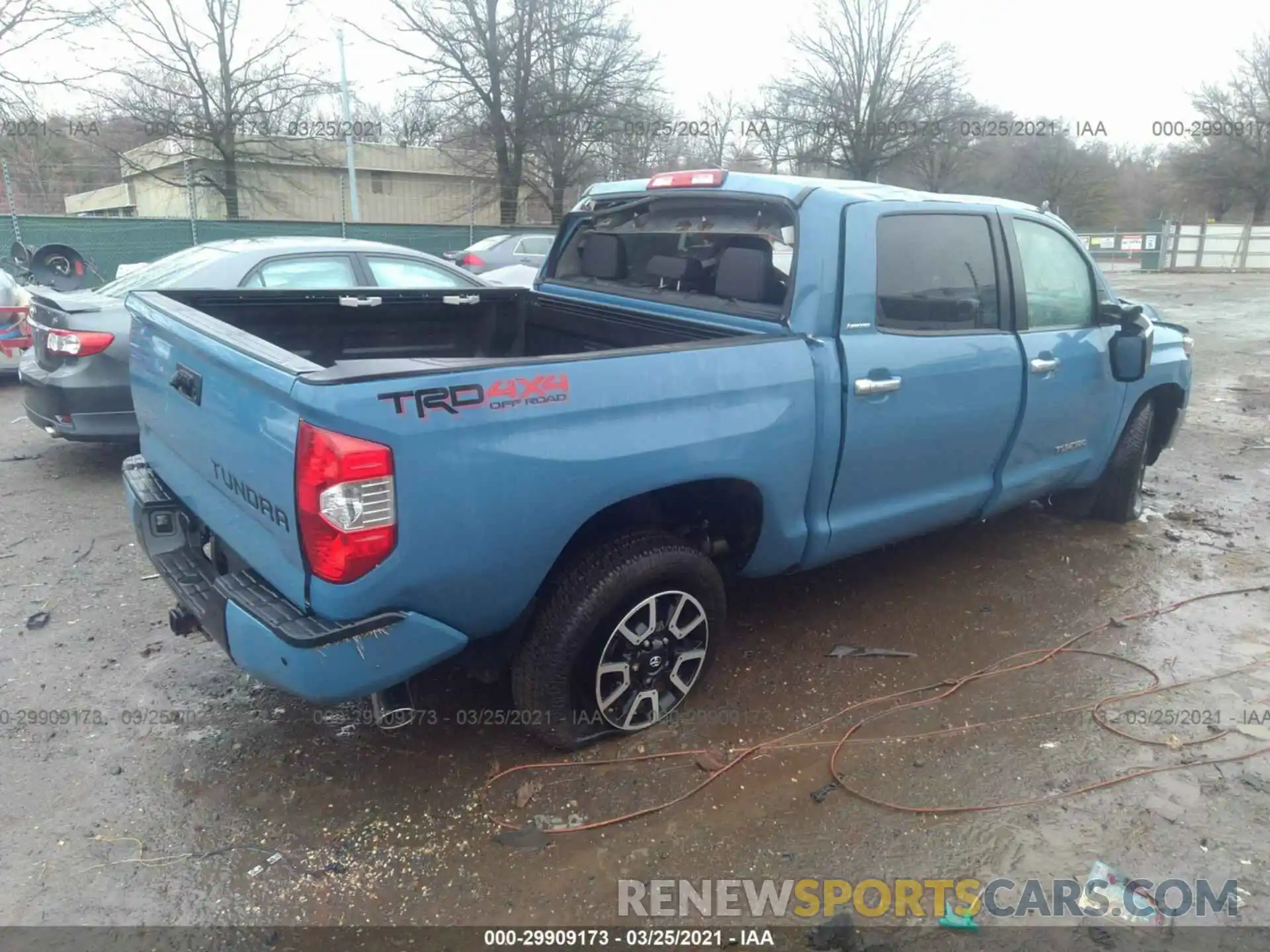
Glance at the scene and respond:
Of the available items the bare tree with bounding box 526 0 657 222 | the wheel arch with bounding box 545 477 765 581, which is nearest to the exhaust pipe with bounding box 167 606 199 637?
the wheel arch with bounding box 545 477 765 581

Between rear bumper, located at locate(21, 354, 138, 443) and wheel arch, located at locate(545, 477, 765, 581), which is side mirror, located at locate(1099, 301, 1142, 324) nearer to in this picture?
wheel arch, located at locate(545, 477, 765, 581)

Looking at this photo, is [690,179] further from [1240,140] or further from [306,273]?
[1240,140]

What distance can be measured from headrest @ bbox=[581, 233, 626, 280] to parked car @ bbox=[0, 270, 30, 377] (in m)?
6.25

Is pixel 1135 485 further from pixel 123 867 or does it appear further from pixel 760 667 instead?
pixel 123 867

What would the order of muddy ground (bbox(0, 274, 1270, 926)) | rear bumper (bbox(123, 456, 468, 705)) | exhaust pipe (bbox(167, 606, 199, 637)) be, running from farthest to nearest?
exhaust pipe (bbox(167, 606, 199, 637)) < muddy ground (bbox(0, 274, 1270, 926)) < rear bumper (bbox(123, 456, 468, 705))

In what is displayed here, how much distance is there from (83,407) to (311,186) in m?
32.0

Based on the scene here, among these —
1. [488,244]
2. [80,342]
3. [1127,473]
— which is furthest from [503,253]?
[1127,473]

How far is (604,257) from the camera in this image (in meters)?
4.37

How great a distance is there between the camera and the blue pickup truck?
236 centimetres

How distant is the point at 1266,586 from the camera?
4.59 m

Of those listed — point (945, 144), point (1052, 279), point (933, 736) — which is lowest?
point (933, 736)

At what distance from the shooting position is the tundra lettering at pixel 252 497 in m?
2.40

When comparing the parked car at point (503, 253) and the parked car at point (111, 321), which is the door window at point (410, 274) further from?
the parked car at point (503, 253)

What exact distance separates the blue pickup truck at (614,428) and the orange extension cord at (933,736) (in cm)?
21
